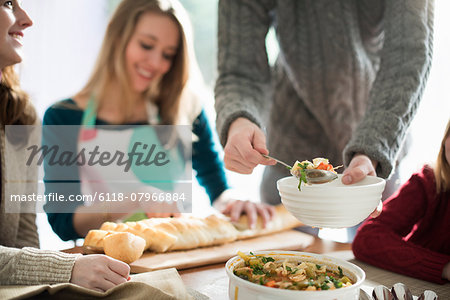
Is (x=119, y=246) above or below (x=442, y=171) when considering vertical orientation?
below

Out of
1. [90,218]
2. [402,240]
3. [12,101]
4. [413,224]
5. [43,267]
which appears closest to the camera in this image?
[43,267]

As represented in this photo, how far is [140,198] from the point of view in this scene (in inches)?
76.2

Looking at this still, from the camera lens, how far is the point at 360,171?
106 centimetres

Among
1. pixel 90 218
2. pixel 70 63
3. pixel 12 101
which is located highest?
pixel 70 63

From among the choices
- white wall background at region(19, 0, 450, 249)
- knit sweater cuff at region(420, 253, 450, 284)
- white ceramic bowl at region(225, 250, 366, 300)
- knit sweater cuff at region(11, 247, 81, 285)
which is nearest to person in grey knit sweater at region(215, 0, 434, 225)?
knit sweater cuff at region(420, 253, 450, 284)

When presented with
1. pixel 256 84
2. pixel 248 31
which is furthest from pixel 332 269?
pixel 248 31

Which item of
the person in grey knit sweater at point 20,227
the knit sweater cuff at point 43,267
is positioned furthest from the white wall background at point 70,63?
the knit sweater cuff at point 43,267

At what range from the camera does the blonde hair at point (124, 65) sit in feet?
7.03

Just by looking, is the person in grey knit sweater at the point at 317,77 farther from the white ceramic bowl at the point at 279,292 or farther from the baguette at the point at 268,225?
the white ceramic bowl at the point at 279,292

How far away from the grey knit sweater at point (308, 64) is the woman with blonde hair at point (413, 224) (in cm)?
32

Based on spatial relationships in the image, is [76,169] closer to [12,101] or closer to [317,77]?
[12,101]

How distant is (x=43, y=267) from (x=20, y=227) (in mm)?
828

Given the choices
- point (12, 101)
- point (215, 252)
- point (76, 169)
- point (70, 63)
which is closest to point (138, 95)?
point (76, 169)

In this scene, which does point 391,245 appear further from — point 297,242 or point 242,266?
point 242,266
